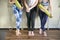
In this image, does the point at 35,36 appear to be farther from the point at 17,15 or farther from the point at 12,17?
the point at 12,17

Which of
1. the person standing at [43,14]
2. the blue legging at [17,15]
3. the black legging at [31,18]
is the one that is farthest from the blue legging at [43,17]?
the blue legging at [17,15]

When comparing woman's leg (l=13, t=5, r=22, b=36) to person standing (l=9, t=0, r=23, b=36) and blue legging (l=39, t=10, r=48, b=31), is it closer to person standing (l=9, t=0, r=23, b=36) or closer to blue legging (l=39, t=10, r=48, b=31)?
person standing (l=9, t=0, r=23, b=36)

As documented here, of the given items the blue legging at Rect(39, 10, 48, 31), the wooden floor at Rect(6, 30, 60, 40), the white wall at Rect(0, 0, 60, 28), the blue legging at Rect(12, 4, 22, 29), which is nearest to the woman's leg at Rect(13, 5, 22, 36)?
the blue legging at Rect(12, 4, 22, 29)

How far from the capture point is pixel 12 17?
311 centimetres

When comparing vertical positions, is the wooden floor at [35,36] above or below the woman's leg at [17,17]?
below

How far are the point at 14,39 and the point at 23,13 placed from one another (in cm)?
56

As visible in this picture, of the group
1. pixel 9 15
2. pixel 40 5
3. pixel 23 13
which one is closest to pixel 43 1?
pixel 40 5

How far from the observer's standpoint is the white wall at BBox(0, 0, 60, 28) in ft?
10.0

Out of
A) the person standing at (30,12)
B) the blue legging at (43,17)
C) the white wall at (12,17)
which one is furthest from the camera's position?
the white wall at (12,17)

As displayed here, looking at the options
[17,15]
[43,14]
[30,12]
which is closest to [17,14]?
[17,15]

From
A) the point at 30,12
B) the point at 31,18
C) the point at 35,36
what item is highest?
the point at 30,12

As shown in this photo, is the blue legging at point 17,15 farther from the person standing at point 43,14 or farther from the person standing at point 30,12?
the person standing at point 43,14

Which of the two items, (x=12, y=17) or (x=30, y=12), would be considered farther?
(x=12, y=17)

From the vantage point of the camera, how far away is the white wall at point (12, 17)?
10.0ft
